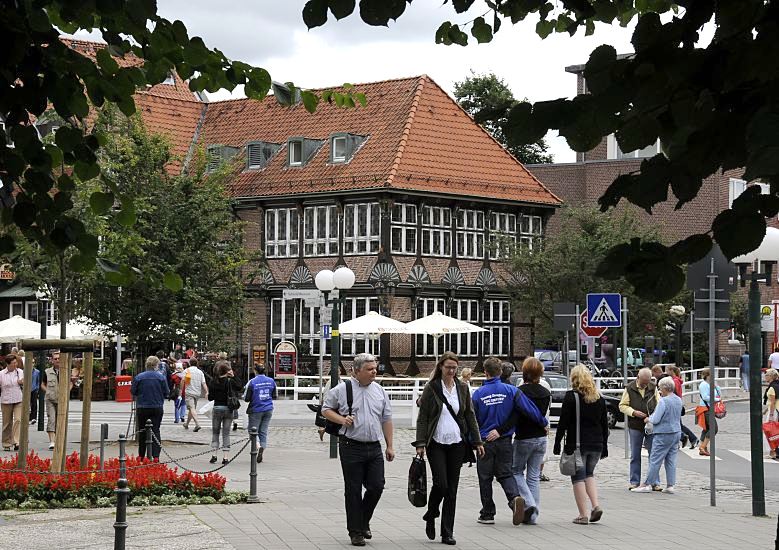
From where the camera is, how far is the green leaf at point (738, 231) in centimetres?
392

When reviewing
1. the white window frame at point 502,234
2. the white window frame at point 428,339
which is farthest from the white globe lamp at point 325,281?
the white window frame at point 502,234

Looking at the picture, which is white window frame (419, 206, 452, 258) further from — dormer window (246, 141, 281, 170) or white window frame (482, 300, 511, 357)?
dormer window (246, 141, 281, 170)

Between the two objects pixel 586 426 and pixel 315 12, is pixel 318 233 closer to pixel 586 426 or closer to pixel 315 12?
pixel 586 426

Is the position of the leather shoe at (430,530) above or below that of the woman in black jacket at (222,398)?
below

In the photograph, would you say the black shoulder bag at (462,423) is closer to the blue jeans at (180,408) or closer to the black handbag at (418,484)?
the black handbag at (418,484)

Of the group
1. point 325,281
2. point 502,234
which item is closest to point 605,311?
point 325,281

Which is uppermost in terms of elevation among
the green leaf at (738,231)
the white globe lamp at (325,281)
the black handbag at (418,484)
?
the white globe lamp at (325,281)

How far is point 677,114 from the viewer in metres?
4.09

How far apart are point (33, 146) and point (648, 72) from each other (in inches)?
143

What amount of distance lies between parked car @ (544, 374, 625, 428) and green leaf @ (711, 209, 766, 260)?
2963 centimetres

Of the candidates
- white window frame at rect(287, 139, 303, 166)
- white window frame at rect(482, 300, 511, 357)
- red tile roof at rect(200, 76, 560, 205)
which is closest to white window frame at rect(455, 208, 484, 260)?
red tile roof at rect(200, 76, 560, 205)

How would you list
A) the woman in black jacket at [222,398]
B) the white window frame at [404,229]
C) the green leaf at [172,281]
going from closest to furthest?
the green leaf at [172,281]
the woman in black jacket at [222,398]
the white window frame at [404,229]

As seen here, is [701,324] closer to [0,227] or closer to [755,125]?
[0,227]

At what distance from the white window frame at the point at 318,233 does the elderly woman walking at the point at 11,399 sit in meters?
29.8
